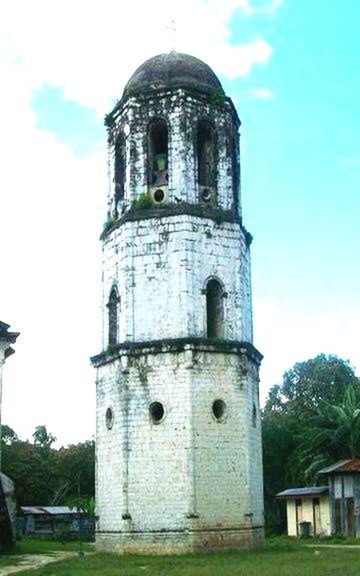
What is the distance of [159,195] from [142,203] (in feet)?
1.98

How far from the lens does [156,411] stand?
22.2m

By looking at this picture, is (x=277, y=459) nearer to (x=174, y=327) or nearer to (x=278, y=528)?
(x=278, y=528)

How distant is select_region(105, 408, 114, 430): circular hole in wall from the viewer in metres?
23.0

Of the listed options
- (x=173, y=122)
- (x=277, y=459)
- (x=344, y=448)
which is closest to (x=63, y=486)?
(x=277, y=459)

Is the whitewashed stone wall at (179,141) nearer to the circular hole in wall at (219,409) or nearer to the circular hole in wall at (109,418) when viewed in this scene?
the circular hole in wall at (219,409)

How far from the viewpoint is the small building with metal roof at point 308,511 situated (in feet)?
121

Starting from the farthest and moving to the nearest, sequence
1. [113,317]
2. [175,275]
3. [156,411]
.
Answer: [113,317] → [175,275] → [156,411]

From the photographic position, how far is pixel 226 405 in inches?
883

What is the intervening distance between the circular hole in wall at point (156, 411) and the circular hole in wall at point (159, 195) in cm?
620

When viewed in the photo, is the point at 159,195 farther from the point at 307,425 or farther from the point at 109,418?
the point at 307,425

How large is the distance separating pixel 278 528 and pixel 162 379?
24.4m

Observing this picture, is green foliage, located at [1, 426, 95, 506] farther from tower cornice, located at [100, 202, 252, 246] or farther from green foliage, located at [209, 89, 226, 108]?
Answer: green foliage, located at [209, 89, 226, 108]

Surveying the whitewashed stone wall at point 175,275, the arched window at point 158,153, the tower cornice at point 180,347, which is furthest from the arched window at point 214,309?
the arched window at point 158,153

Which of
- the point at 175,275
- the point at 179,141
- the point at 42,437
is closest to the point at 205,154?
the point at 179,141
